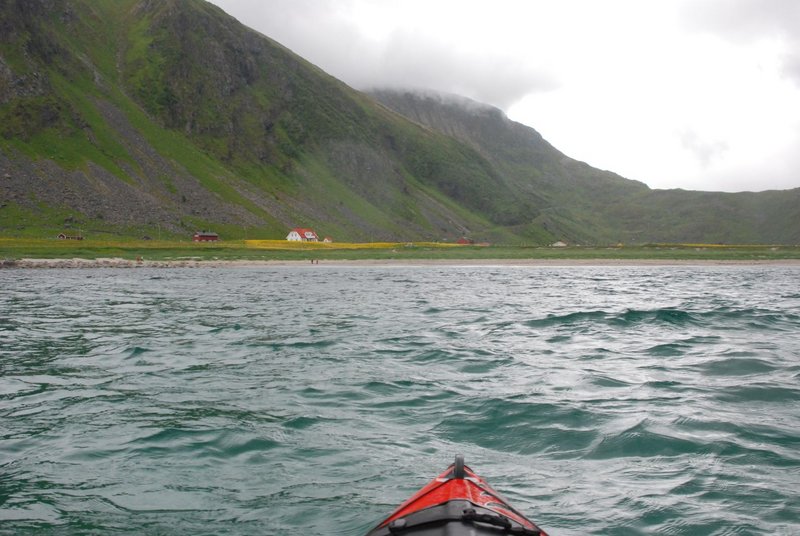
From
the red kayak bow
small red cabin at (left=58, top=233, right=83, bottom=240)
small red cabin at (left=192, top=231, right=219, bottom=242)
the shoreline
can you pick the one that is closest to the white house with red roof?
small red cabin at (left=192, top=231, right=219, bottom=242)

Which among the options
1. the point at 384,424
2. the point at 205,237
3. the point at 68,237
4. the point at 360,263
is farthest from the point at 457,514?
the point at 205,237

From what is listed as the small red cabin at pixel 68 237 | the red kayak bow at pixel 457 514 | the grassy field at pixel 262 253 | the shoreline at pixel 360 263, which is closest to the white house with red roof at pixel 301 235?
the grassy field at pixel 262 253

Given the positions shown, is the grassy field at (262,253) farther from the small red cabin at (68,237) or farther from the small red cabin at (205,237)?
the small red cabin at (205,237)

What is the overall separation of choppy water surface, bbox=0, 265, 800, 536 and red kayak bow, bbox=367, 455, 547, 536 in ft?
7.80

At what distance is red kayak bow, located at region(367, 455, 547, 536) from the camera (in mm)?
5574

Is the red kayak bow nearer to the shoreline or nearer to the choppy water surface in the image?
the choppy water surface

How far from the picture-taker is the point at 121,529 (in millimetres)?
8359

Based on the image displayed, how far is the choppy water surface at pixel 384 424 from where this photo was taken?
902 cm

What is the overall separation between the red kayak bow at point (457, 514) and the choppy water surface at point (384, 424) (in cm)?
238

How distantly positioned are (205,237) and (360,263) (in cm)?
6530

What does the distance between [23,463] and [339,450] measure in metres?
5.28

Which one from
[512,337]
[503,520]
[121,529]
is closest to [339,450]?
[121,529]

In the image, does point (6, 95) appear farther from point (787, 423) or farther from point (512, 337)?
point (787, 423)

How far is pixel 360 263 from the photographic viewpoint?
103 m
